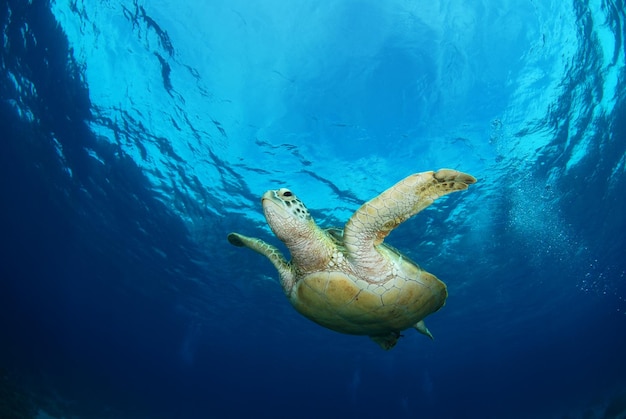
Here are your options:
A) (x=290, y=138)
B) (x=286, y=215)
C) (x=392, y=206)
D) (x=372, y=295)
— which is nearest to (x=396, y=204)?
(x=392, y=206)

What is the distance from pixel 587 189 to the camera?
15.5 m

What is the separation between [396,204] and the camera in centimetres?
337

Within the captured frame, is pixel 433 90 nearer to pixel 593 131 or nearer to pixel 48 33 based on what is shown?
pixel 593 131

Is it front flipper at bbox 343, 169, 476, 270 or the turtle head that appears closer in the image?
front flipper at bbox 343, 169, 476, 270

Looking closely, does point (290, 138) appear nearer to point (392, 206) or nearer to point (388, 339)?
point (388, 339)

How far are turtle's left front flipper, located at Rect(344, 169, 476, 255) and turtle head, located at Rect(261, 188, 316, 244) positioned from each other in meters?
0.50

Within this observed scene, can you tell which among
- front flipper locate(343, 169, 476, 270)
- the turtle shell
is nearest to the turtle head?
front flipper locate(343, 169, 476, 270)

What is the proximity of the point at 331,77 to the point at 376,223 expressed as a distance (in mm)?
7147

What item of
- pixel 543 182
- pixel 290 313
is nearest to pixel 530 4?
pixel 543 182

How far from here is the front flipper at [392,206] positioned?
10.3 ft

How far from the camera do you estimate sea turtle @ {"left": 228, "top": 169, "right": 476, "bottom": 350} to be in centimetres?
334

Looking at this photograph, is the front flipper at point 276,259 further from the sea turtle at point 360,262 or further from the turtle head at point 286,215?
the turtle head at point 286,215

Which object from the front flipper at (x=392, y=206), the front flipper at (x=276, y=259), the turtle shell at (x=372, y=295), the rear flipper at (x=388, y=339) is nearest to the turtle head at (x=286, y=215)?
the front flipper at (x=392, y=206)

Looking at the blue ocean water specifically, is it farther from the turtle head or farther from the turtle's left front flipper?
the turtle's left front flipper
